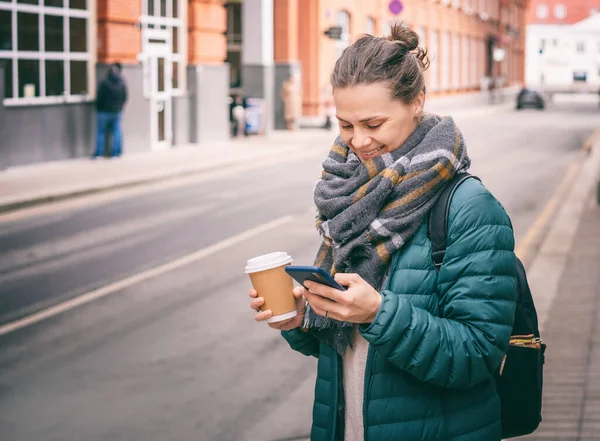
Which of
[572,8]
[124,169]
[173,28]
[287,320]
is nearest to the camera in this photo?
[287,320]

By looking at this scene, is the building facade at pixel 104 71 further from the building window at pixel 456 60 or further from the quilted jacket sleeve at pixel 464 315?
the building window at pixel 456 60

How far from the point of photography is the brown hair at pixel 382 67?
244 cm

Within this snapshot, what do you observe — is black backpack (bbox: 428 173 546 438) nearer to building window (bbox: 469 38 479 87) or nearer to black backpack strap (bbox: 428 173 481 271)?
black backpack strap (bbox: 428 173 481 271)

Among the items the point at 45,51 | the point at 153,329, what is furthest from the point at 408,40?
the point at 45,51

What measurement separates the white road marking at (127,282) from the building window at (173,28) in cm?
1290

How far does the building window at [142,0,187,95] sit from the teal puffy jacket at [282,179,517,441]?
887 inches

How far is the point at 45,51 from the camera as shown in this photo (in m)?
20.4

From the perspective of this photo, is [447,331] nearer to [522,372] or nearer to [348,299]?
[348,299]

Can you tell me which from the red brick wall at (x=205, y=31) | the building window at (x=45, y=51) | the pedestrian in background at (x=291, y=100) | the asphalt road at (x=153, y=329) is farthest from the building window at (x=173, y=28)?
the asphalt road at (x=153, y=329)

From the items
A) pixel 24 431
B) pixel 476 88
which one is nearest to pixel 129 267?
pixel 24 431

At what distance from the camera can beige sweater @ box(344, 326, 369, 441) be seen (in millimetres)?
Result: 2598

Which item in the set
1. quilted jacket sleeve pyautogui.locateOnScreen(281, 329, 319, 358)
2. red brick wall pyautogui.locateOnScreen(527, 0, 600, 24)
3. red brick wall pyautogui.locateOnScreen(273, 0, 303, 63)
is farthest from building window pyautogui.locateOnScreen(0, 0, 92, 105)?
red brick wall pyautogui.locateOnScreen(527, 0, 600, 24)

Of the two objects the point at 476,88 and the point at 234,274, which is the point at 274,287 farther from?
the point at 476,88

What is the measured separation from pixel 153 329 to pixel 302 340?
4.95 metres
